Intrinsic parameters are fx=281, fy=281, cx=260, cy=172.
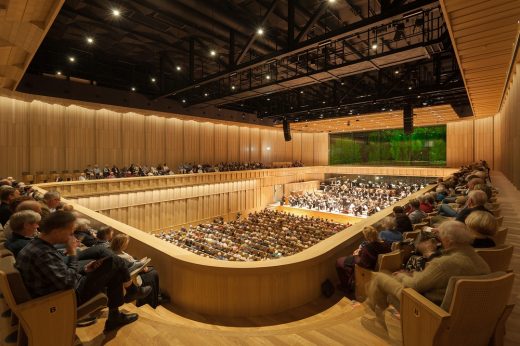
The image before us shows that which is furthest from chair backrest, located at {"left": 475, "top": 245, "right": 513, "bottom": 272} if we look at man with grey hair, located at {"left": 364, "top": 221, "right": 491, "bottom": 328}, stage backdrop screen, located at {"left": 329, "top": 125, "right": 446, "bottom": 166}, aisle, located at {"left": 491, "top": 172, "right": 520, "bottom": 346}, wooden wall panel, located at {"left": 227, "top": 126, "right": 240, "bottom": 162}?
stage backdrop screen, located at {"left": 329, "top": 125, "right": 446, "bottom": 166}

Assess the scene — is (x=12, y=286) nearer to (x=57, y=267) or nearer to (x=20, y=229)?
(x=57, y=267)

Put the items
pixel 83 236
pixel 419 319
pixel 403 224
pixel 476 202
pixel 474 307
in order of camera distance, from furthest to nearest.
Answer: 1. pixel 403 224
2. pixel 83 236
3. pixel 476 202
4. pixel 419 319
5. pixel 474 307

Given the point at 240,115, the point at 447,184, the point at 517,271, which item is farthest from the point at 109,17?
the point at 240,115

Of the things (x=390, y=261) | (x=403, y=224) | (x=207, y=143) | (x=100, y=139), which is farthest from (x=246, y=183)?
(x=390, y=261)

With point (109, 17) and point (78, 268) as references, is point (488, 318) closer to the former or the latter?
point (78, 268)

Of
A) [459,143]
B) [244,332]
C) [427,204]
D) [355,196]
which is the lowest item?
[355,196]

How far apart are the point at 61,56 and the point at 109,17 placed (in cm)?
415

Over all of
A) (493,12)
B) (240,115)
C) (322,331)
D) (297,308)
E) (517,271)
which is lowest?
(297,308)

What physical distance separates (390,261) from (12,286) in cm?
315

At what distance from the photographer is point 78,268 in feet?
7.90

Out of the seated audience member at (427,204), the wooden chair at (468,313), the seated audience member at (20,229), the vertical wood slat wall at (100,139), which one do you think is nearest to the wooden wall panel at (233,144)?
the vertical wood slat wall at (100,139)

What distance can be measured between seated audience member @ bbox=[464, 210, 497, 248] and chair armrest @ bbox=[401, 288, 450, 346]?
0.89 metres

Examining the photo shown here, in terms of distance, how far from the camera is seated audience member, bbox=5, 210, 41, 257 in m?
2.35

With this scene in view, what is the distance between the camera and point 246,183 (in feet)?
55.8
